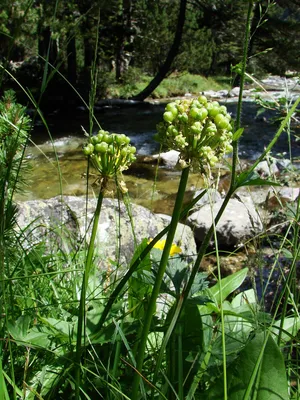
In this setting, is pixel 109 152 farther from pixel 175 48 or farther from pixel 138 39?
pixel 138 39

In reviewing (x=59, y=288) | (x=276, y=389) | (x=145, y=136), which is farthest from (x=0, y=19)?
(x=276, y=389)

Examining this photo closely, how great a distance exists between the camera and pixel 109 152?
77 cm

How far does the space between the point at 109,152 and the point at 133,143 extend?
8.59 meters

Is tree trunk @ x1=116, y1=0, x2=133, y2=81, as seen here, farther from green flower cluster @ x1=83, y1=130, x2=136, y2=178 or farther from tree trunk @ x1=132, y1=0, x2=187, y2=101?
green flower cluster @ x1=83, y1=130, x2=136, y2=178

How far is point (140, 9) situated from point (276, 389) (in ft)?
64.9

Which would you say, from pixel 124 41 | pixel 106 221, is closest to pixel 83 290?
pixel 106 221

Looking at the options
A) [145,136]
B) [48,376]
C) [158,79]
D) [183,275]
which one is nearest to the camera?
[183,275]

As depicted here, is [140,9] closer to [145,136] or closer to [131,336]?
[145,136]

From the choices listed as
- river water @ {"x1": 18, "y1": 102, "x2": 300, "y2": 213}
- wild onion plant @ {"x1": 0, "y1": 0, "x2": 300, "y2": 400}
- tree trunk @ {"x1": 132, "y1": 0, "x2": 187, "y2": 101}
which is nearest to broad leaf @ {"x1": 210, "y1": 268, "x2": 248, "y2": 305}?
wild onion plant @ {"x1": 0, "y1": 0, "x2": 300, "y2": 400}

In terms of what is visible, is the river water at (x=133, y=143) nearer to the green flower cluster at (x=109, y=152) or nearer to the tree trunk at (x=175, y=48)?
the tree trunk at (x=175, y=48)

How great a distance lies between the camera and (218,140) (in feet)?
2.22

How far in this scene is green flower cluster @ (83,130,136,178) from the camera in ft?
2.49

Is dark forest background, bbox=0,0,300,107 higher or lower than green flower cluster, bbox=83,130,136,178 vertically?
higher

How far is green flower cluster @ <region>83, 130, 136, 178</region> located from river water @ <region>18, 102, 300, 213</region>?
2069mm
